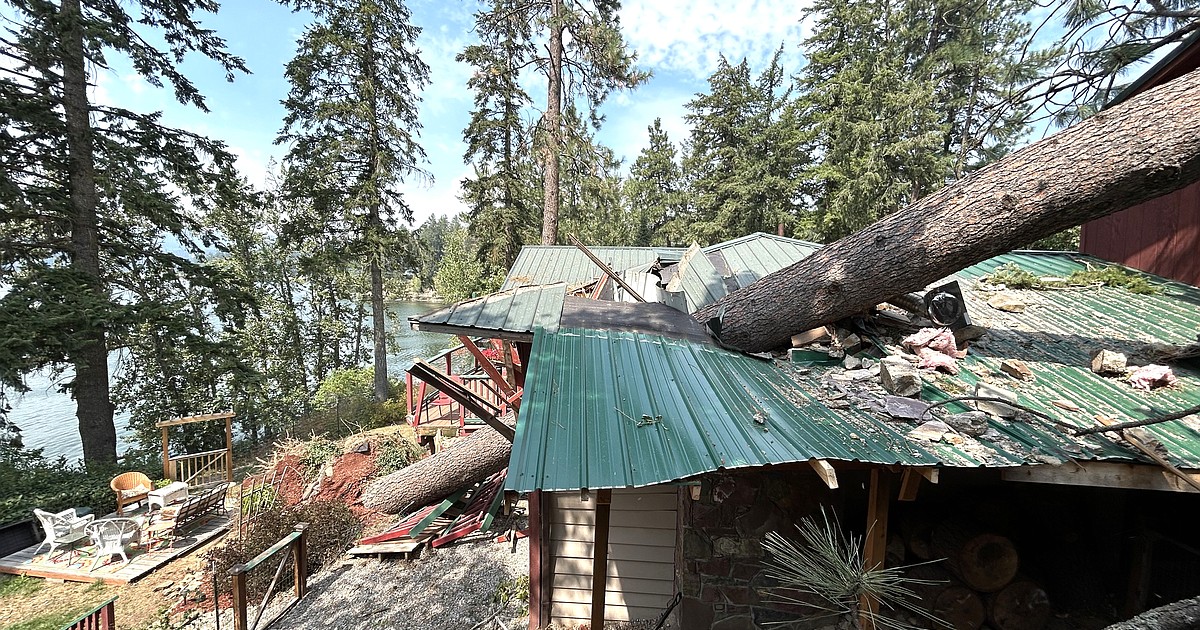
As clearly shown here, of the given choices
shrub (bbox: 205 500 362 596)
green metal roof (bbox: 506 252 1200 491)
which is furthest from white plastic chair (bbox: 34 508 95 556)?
green metal roof (bbox: 506 252 1200 491)

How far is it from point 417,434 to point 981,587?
893cm

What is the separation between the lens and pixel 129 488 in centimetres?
739

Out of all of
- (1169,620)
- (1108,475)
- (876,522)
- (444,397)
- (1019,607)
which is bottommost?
(444,397)

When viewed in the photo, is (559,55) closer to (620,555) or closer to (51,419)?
(620,555)

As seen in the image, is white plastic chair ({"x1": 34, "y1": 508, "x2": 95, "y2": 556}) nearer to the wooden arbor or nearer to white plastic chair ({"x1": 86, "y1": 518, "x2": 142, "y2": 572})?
white plastic chair ({"x1": 86, "y1": 518, "x2": 142, "y2": 572})

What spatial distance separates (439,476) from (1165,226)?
388 inches

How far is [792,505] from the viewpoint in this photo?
11.4 feet

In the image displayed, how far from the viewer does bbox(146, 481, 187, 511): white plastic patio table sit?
691 cm

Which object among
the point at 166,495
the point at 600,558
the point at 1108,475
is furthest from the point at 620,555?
the point at 166,495

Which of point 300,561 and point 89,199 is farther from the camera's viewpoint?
point 89,199

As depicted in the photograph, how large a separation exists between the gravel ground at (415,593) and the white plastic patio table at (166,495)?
316cm

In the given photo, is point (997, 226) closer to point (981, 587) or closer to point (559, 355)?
point (981, 587)

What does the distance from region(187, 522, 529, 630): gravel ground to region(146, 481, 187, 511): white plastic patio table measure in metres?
3.16

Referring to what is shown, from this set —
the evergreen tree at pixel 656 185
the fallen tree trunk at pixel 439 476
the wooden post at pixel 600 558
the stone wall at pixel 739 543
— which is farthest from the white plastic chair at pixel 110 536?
the evergreen tree at pixel 656 185
